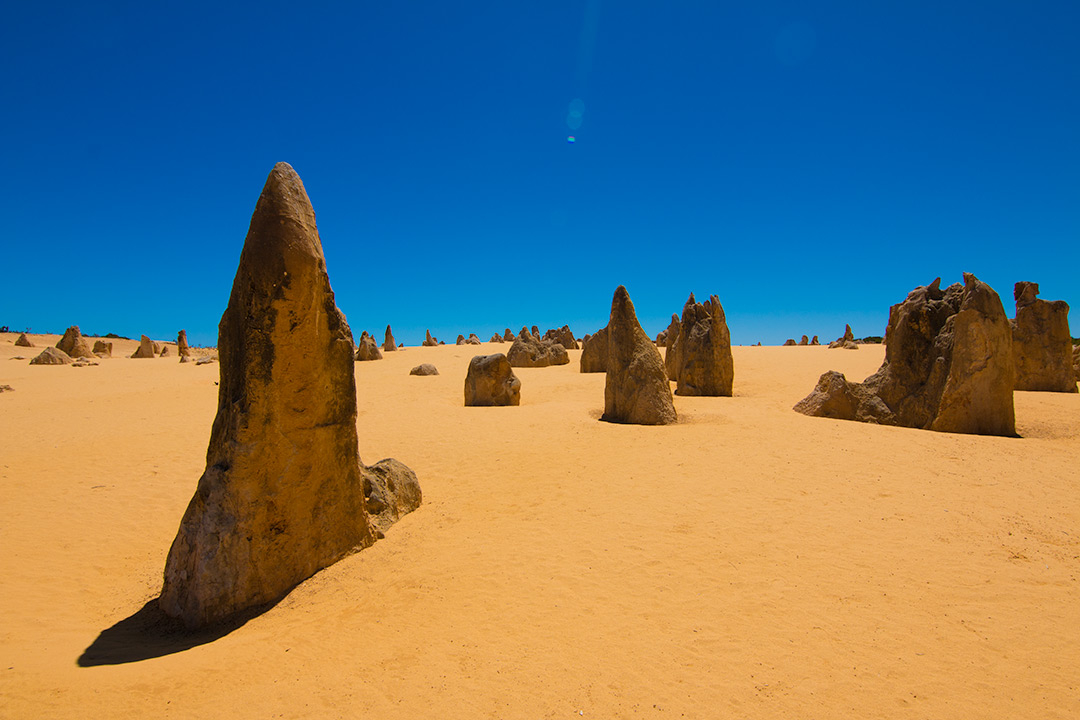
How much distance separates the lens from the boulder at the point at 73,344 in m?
30.0

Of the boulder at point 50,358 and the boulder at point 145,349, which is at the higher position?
the boulder at point 145,349

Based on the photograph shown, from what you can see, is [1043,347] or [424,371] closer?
[1043,347]

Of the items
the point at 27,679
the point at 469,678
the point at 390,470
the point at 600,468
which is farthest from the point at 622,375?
the point at 27,679

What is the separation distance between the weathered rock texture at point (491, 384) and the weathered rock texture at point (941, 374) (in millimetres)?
6950

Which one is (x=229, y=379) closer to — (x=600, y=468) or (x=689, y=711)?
(x=689, y=711)

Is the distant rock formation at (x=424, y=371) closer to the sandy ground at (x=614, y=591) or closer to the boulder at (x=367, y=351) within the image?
the boulder at (x=367, y=351)

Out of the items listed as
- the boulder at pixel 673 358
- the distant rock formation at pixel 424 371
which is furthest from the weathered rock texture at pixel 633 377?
the distant rock formation at pixel 424 371

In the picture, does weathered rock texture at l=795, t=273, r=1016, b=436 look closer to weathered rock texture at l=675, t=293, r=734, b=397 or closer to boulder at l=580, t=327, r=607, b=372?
weathered rock texture at l=675, t=293, r=734, b=397

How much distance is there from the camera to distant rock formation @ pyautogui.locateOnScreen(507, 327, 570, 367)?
A: 79.4 ft

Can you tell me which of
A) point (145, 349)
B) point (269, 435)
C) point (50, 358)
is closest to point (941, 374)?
point (269, 435)

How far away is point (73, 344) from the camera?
30094 millimetres

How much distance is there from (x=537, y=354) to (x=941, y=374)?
16.4 metres

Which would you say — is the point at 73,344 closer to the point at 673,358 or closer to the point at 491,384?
the point at 491,384

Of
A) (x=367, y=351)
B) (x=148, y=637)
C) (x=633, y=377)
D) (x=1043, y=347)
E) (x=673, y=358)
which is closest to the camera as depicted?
(x=148, y=637)
